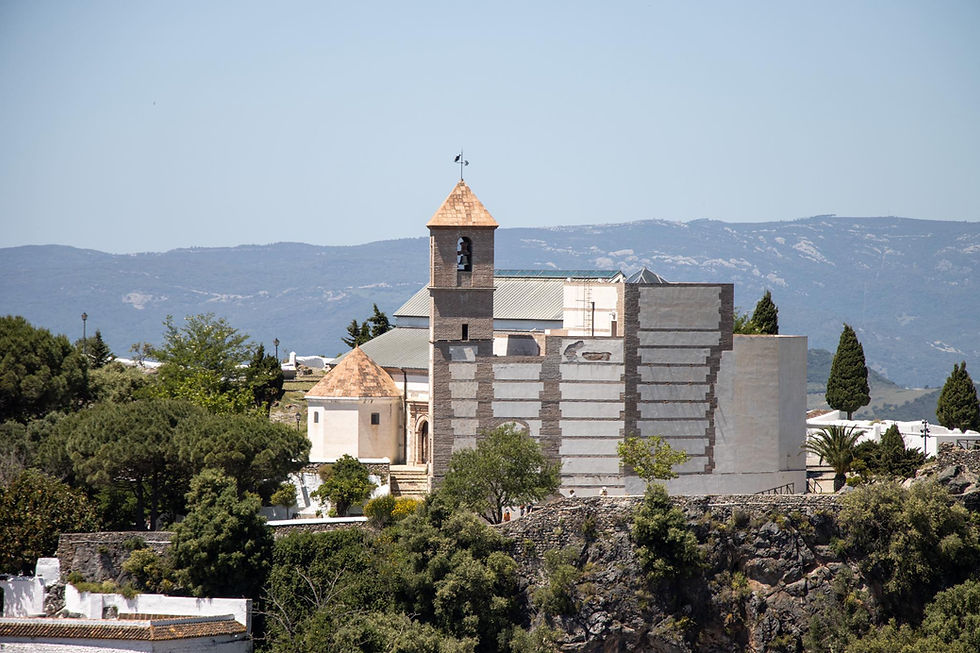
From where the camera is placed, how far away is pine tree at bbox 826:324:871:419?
73438mm

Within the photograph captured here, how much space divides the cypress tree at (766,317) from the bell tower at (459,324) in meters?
24.8

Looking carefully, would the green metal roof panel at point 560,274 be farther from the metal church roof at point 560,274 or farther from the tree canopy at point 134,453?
the tree canopy at point 134,453

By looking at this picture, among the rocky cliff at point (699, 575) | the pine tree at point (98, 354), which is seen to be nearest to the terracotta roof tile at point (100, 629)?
the rocky cliff at point (699, 575)

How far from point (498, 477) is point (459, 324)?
27.2 ft

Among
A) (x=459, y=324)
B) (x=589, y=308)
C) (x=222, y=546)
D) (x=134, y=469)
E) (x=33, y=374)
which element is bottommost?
(x=222, y=546)

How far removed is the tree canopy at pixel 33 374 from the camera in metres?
61.1

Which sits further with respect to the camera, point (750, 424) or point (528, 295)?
point (528, 295)

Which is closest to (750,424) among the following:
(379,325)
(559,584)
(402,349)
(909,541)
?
(909,541)

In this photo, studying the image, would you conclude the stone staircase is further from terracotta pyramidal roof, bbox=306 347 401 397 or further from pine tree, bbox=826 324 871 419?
pine tree, bbox=826 324 871 419

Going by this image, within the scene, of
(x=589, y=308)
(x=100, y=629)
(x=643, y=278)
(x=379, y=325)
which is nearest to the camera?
(x=100, y=629)

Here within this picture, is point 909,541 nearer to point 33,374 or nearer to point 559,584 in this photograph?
point 559,584

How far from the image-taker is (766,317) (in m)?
79.3

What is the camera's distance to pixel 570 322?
6331 cm

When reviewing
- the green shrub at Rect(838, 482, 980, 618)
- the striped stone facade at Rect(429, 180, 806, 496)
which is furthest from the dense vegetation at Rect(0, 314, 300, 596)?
the green shrub at Rect(838, 482, 980, 618)
